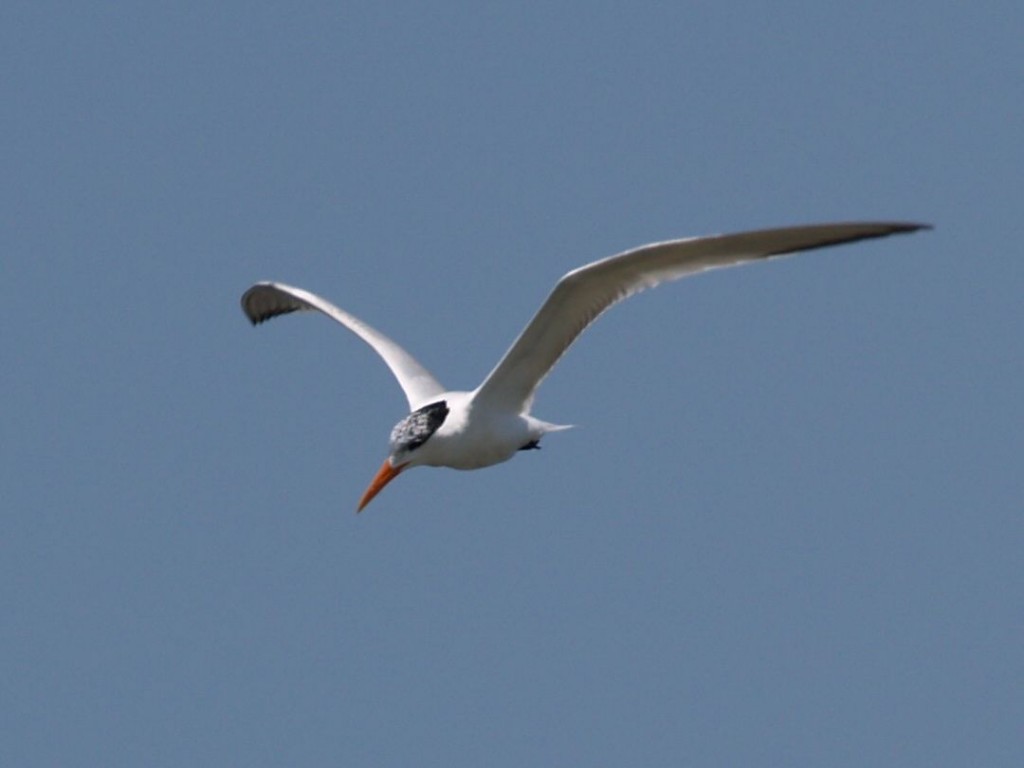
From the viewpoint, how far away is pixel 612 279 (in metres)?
14.6

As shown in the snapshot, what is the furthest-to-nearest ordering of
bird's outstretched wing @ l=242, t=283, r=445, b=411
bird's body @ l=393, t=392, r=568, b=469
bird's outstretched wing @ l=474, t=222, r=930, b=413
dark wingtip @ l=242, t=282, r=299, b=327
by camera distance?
dark wingtip @ l=242, t=282, r=299, b=327, bird's outstretched wing @ l=242, t=283, r=445, b=411, bird's body @ l=393, t=392, r=568, b=469, bird's outstretched wing @ l=474, t=222, r=930, b=413

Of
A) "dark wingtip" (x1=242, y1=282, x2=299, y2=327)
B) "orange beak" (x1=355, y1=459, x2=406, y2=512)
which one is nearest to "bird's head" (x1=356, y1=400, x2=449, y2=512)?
"orange beak" (x1=355, y1=459, x2=406, y2=512)

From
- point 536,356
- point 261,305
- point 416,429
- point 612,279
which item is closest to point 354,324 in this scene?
point 261,305

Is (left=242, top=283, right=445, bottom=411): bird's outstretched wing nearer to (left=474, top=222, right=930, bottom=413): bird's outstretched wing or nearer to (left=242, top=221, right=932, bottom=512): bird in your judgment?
(left=242, top=221, right=932, bottom=512): bird

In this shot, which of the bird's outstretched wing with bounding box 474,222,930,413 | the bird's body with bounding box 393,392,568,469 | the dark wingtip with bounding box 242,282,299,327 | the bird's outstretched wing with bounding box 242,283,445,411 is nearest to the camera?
the bird's outstretched wing with bounding box 474,222,930,413

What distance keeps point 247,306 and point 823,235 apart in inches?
341

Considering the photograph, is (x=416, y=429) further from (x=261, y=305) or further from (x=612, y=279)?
(x=261, y=305)

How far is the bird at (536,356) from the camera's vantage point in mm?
13609

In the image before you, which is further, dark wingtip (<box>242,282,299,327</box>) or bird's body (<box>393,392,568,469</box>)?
dark wingtip (<box>242,282,299,327</box>)

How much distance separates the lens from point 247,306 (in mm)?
20500

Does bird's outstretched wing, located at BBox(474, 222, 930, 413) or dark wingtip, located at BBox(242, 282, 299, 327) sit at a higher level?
dark wingtip, located at BBox(242, 282, 299, 327)

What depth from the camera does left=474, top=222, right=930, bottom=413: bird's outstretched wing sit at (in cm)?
1337

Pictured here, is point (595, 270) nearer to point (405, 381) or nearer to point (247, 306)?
point (405, 381)

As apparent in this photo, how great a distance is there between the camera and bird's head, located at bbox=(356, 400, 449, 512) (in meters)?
15.7
